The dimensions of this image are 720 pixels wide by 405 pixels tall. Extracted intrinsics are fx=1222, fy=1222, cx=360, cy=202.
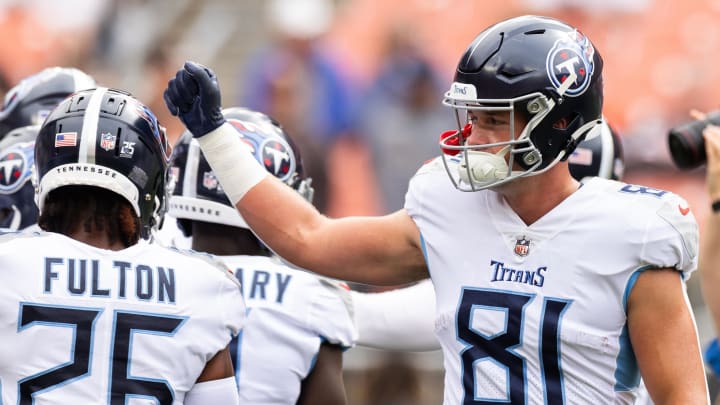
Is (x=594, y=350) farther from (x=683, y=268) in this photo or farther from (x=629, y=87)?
(x=629, y=87)

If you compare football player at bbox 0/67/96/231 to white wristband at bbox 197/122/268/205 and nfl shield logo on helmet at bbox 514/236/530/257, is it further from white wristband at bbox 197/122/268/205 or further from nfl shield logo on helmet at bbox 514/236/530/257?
nfl shield logo on helmet at bbox 514/236/530/257

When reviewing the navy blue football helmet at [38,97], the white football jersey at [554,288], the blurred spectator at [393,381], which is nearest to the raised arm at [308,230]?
the white football jersey at [554,288]

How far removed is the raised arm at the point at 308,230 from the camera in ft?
11.5

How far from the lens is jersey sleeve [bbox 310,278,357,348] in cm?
395

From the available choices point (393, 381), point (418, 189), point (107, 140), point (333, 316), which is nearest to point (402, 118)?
point (393, 381)

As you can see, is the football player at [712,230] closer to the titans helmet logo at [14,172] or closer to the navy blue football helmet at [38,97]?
the titans helmet logo at [14,172]

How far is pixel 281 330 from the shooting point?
3895mm

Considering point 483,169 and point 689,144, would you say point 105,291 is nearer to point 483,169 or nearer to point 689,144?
point 483,169

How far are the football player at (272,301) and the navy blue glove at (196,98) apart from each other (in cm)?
66

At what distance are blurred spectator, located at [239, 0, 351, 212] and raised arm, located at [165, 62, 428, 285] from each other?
208 inches

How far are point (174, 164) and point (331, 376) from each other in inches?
38.4

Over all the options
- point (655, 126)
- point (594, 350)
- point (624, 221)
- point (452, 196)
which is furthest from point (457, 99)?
point (655, 126)

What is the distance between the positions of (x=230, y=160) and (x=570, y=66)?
99 centimetres

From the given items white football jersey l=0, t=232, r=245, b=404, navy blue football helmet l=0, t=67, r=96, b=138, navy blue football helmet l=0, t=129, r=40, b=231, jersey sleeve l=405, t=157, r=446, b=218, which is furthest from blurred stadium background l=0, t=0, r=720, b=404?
white football jersey l=0, t=232, r=245, b=404
